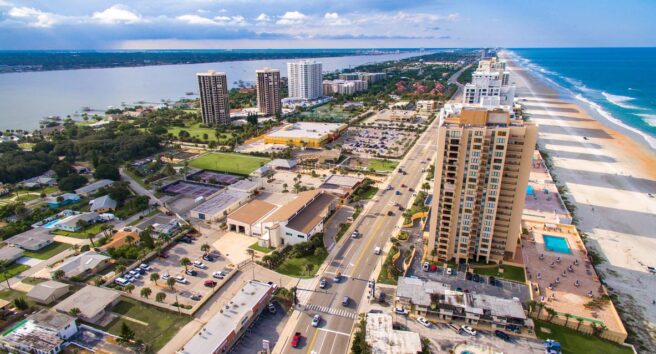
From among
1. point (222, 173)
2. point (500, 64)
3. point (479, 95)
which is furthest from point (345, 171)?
point (500, 64)

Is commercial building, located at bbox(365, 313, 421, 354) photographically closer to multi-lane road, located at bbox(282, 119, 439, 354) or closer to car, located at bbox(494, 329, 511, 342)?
multi-lane road, located at bbox(282, 119, 439, 354)

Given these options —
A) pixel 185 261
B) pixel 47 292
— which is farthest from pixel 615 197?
pixel 47 292

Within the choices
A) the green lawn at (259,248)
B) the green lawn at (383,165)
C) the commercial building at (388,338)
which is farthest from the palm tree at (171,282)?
the green lawn at (383,165)

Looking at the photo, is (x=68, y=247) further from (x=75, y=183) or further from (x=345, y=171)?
(x=345, y=171)

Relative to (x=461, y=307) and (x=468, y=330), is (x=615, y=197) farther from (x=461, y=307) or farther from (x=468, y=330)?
(x=468, y=330)

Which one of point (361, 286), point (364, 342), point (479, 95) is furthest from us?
point (479, 95)

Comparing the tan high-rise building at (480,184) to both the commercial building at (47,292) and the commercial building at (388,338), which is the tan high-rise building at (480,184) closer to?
the commercial building at (388,338)
